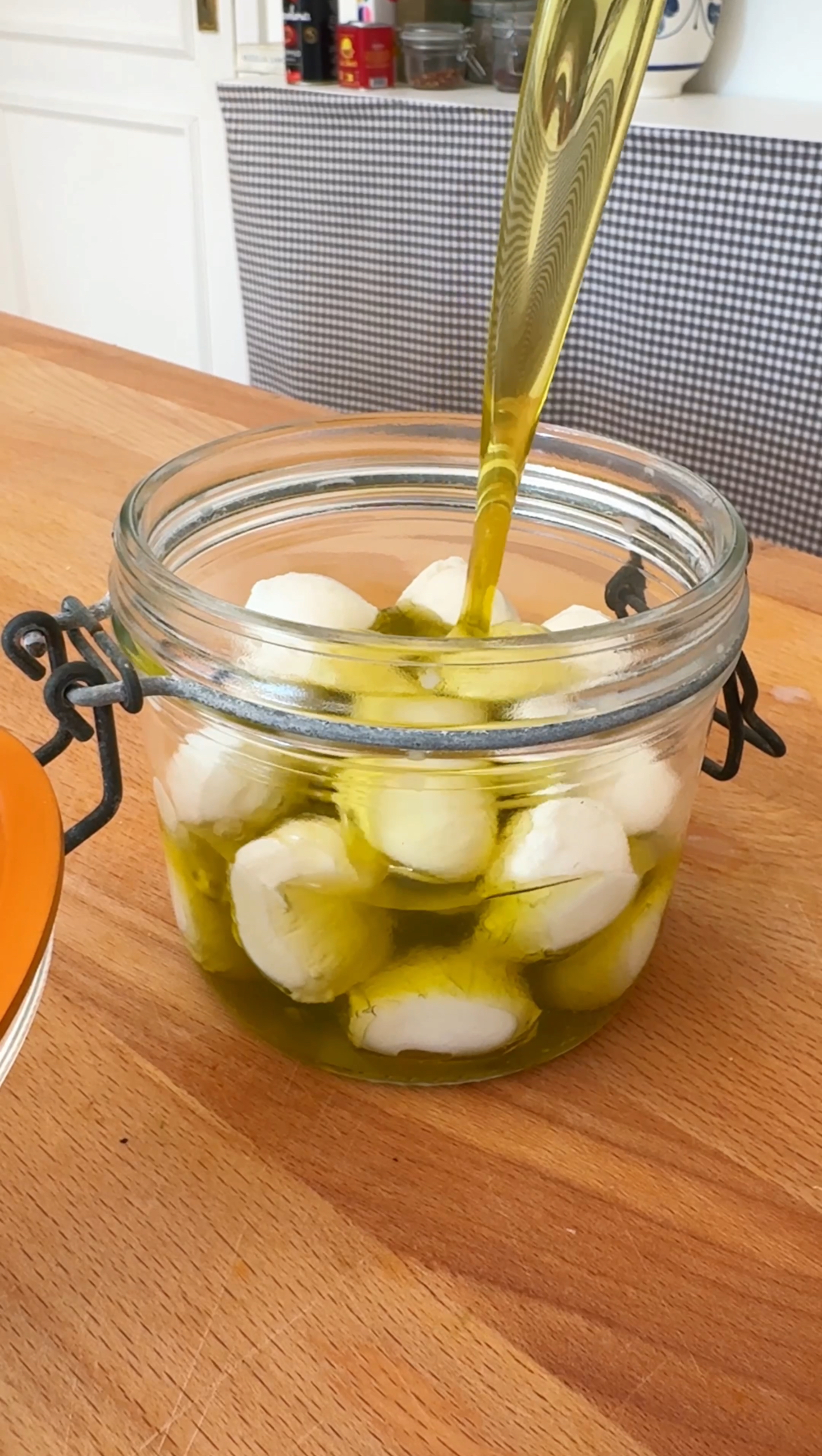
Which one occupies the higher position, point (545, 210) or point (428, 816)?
point (545, 210)

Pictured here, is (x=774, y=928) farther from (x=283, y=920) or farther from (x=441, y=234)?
(x=441, y=234)

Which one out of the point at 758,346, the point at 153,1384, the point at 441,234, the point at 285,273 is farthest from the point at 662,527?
the point at 285,273

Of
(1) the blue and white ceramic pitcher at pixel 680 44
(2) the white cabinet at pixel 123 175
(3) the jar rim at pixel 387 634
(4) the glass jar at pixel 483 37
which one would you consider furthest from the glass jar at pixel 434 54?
(3) the jar rim at pixel 387 634

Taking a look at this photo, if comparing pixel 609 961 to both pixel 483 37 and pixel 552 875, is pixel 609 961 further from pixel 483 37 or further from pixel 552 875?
pixel 483 37

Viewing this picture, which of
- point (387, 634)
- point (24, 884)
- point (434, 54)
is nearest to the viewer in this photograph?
point (24, 884)

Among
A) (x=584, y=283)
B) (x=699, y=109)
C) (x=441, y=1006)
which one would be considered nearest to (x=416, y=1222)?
(x=441, y=1006)

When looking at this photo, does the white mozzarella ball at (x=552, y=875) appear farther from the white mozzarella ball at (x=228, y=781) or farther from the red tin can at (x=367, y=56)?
the red tin can at (x=367, y=56)

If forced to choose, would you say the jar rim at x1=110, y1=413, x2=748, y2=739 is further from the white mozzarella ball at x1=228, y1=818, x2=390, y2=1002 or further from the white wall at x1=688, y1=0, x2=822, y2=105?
the white wall at x1=688, y1=0, x2=822, y2=105
